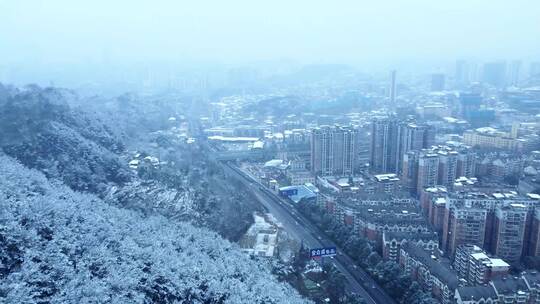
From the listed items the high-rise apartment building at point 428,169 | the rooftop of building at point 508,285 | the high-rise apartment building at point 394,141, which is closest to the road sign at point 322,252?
the rooftop of building at point 508,285

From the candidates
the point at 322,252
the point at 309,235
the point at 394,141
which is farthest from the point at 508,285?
the point at 394,141

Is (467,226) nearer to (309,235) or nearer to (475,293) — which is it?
(475,293)

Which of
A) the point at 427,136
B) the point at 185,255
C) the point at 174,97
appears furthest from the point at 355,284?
the point at 174,97

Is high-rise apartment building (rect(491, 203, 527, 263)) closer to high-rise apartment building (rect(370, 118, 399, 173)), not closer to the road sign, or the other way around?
the road sign

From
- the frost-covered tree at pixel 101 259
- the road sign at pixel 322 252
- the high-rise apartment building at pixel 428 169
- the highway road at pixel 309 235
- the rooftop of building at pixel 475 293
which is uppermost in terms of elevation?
the frost-covered tree at pixel 101 259

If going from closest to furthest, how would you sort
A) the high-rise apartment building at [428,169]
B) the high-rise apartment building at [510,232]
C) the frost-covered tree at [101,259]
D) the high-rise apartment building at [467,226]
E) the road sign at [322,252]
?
the frost-covered tree at [101,259] < the road sign at [322,252] < the high-rise apartment building at [510,232] < the high-rise apartment building at [467,226] < the high-rise apartment building at [428,169]

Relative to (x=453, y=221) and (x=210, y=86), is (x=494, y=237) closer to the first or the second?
(x=453, y=221)

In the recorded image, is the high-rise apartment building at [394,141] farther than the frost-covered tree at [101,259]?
Yes

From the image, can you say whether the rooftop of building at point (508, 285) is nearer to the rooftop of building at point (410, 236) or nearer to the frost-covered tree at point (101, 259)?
the rooftop of building at point (410, 236)

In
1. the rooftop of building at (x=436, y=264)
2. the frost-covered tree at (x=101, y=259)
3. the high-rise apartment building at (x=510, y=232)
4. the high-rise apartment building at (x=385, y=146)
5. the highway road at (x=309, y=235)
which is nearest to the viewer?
the frost-covered tree at (x=101, y=259)
